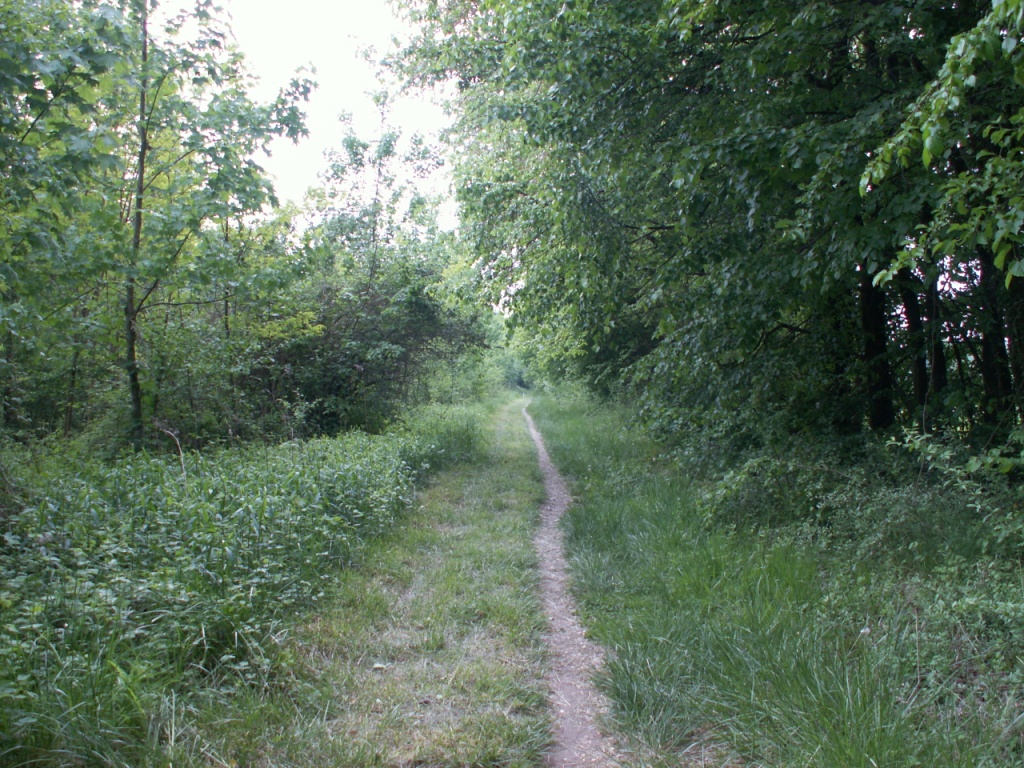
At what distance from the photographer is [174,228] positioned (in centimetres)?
Answer: 721

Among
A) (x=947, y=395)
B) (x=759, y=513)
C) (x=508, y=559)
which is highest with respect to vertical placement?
(x=947, y=395)

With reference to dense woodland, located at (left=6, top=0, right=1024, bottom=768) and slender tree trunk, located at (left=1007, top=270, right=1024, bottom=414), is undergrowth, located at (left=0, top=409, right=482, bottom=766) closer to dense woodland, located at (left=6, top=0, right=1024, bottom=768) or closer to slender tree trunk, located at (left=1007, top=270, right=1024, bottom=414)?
dense woodland, located at (left=6, top=0, right=1024, bottom=768)

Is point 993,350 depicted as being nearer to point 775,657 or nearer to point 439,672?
point 775,657

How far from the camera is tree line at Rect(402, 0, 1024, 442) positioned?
4.48 meters

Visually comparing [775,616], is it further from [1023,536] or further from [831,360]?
[831,360]

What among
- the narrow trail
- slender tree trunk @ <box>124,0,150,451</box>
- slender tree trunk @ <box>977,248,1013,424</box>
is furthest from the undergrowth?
slender tree trunk @ <box>977,248,1013,424</box>

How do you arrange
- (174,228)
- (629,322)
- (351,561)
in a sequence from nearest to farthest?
(351,561)
(174,228)
(629,322)

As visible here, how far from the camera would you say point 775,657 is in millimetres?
3527

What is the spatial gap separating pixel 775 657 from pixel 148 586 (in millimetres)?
3772

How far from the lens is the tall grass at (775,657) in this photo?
2.76m

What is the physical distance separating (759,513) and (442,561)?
3.19 meters

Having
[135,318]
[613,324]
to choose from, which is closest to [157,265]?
[135,318]

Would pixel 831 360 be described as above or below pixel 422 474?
above

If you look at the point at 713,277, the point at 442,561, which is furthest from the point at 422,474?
the point at 713,277
